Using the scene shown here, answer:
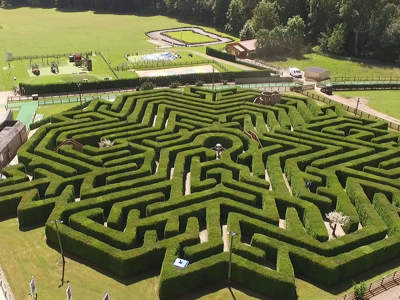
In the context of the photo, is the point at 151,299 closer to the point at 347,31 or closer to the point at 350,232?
the point at 350,232

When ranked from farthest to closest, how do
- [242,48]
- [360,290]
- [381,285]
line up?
[242,48]
[381,285]
[360,290]

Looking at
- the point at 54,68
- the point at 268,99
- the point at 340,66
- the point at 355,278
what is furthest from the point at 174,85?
the point at 355,278

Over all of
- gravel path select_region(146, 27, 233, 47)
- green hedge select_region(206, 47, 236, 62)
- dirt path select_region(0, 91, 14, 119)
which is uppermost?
gravel path select_region(146, 27, 233, 47)

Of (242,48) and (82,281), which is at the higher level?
(242,48)

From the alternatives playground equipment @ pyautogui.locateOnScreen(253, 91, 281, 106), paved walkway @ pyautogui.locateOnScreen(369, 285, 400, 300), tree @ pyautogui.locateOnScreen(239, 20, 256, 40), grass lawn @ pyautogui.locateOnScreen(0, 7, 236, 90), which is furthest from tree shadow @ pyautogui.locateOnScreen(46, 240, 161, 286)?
tree @ pyautogui.locateOnScreen(239, 20, 256, 40)

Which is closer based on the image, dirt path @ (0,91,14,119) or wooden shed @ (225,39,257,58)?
dirt path @ (0,91,14,119)

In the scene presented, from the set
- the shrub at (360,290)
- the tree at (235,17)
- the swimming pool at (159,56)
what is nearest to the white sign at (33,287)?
the shrub at (360,290)

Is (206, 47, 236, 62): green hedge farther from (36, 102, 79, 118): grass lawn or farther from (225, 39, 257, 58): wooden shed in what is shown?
(36, 102, 79, 118): grass lawn

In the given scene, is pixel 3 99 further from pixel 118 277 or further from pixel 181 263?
pixel 181 263
